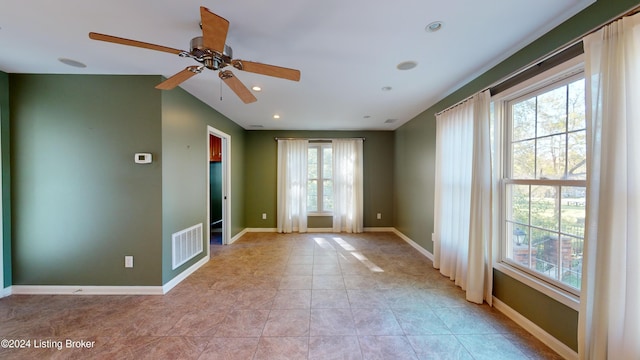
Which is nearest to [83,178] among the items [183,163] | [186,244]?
[183,163]

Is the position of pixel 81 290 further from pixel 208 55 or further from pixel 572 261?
pixel 572 261

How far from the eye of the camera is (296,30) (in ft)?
5.65

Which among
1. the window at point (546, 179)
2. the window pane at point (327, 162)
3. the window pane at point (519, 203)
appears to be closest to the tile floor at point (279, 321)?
the window at point (546, 179)

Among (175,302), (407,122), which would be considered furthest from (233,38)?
(407,122)

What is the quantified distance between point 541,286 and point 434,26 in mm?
2213

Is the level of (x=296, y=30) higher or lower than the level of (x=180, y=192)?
higher

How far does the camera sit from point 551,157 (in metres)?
1.84

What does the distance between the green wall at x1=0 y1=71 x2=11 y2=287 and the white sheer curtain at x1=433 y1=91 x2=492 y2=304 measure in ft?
16.4

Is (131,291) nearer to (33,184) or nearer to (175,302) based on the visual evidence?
(175,302)

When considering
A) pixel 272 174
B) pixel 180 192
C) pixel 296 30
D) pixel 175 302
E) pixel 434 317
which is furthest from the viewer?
pixel 272 174

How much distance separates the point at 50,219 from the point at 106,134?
44.0 inches

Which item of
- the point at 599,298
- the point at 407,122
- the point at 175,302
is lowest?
the point at 175,302

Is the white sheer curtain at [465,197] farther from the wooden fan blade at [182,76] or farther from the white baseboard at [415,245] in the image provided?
the wooden fan blade at [182,76]

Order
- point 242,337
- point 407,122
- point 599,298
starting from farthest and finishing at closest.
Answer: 1. point 407,122
2. point 242,337
3. point 599,298
